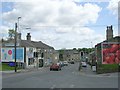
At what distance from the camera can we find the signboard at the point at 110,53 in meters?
61.0

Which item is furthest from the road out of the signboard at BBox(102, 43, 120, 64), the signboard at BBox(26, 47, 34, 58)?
the signboard at BBox(26, 47, 34, 58)

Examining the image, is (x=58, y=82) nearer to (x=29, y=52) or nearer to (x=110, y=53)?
(x=110, y=53)

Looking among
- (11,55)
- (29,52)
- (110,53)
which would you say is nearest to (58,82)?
(110,53)

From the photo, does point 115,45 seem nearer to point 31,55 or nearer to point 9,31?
point 31,55

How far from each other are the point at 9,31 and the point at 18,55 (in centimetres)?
2388

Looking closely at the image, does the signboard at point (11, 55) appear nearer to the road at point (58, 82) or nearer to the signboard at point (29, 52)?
the signboard at point (29, 52)

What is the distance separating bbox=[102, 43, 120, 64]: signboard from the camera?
61.0 m

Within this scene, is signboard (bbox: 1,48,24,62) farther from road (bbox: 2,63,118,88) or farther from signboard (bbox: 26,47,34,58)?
road (bbox: 2,63,118,88)

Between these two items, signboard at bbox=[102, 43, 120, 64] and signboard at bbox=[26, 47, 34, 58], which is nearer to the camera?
signboard at bbox=[102, 43, 120, 64]

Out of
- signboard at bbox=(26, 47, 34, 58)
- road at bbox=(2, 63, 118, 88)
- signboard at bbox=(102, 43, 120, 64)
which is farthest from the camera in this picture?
signboard at bbox=(26, 47, 34, 58)

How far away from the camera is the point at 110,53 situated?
202ft

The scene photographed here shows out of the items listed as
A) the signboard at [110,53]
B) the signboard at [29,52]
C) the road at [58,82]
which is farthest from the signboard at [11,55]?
the road at [58,82]

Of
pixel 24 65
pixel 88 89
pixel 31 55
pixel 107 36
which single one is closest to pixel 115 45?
pixel 107 36

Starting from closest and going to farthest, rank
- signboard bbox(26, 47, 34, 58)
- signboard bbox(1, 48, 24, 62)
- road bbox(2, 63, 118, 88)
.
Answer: road bbox(2, 63, 118, 88), signboard bbox(1, 48, 24, 62), signboard bbox(26, 47, 34, 58)
